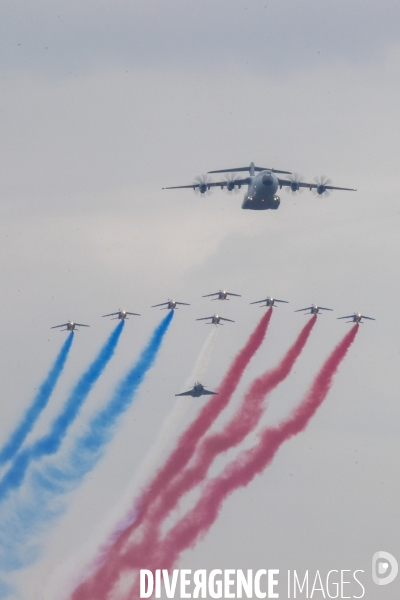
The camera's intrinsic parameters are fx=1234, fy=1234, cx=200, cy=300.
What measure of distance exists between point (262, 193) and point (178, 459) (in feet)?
72.8

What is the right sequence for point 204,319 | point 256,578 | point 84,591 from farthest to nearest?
point 256,578
point 204,319
point 84,591

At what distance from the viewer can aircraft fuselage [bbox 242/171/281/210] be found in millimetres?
97688

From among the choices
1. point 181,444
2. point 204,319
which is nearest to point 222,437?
point 181,444

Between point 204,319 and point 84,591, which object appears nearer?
point 84,591

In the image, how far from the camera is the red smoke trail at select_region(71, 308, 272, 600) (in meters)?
94.6

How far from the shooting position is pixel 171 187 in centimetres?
10894

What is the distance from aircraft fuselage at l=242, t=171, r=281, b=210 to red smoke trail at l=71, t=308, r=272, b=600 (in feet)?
30.1

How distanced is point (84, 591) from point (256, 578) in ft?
63.3

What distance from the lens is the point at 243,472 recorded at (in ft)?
323

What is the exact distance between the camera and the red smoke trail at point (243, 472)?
9538 centimetres

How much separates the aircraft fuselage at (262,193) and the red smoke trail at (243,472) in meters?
13.4

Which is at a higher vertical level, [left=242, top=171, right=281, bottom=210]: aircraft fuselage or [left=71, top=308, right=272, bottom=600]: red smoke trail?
[left=242, top=171, right=281, bottom=210]: aircraft fuselage

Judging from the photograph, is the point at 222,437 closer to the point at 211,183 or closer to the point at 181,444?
the point at 181,444

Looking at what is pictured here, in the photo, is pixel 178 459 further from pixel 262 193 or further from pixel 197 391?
pixel 262 193
